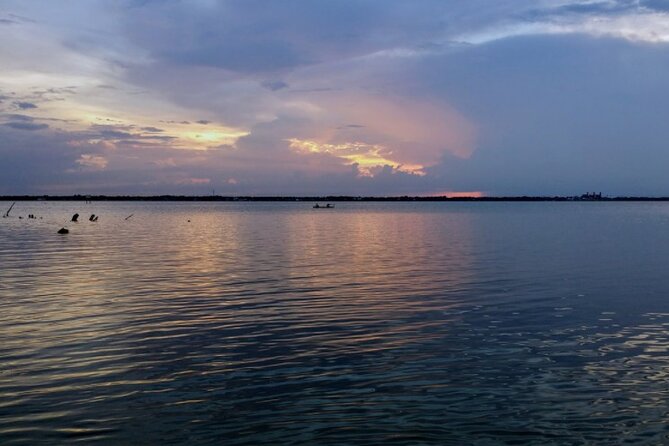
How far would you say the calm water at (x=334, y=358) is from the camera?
42.3 feet

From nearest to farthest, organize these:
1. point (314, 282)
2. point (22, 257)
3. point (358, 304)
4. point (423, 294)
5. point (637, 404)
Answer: point (637, 404), point (358, 304), point (423, 294), point (314, 282), point (22, 257)

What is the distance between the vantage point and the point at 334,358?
18.2 metres

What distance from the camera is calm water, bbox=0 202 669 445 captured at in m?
12.9

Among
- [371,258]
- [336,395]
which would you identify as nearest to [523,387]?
[336,395]

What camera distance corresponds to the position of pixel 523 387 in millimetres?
15406

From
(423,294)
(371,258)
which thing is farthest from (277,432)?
(371,258)

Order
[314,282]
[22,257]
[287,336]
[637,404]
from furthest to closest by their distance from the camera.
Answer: [22,257] < [314,282] < [287,336] < [637,404]

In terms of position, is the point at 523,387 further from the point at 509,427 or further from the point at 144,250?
the point at 144,250

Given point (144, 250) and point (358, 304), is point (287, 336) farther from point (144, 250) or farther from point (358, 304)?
point (144, 250)

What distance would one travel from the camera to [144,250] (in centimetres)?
5991

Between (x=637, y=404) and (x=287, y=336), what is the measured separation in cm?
1137

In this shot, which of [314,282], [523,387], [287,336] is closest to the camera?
[523,387]

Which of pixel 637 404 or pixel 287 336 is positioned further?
pixel 287 336

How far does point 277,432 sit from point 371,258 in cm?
3956
